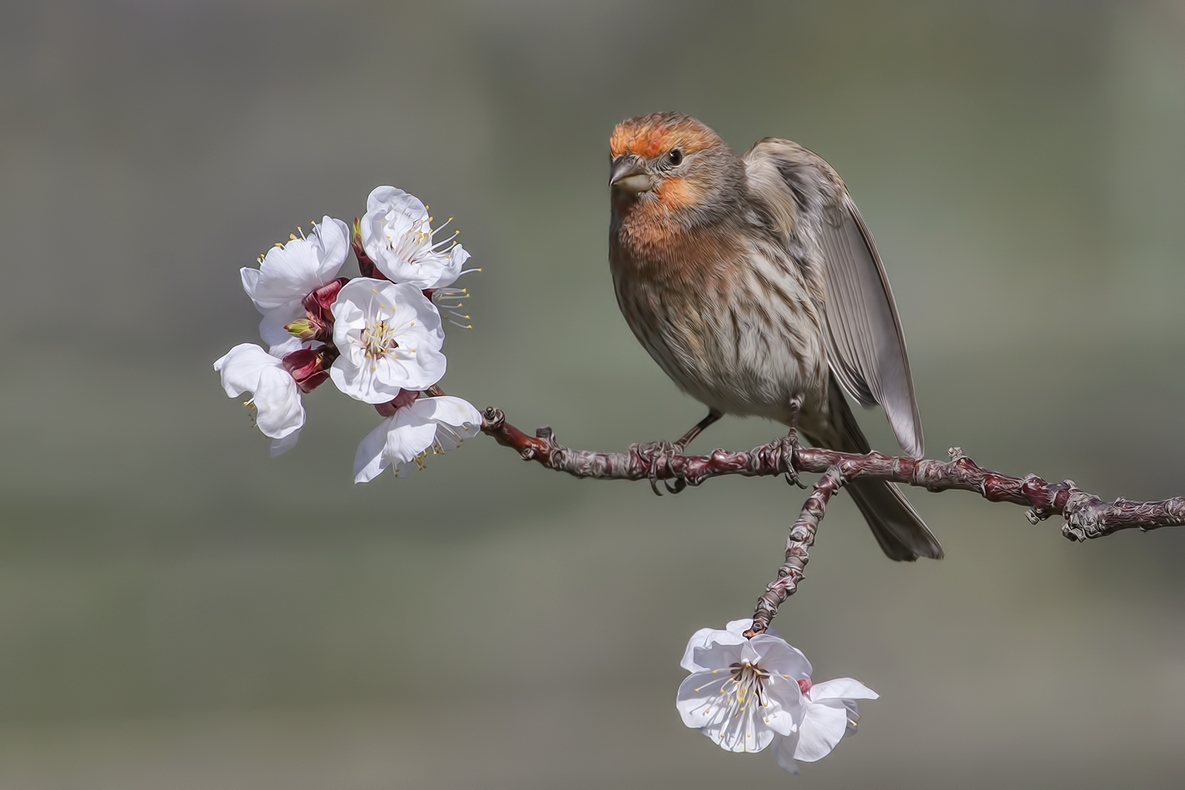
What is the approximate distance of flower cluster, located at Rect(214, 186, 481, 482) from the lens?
3.54 feet

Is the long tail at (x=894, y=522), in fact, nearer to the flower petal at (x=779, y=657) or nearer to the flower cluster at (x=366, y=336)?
the flower petal at (x=779, y=657)

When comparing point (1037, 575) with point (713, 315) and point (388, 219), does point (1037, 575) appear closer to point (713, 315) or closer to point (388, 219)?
point (713, 315)

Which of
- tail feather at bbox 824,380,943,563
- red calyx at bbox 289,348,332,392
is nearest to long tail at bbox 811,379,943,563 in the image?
tail feather at bbox 824,380,943,563

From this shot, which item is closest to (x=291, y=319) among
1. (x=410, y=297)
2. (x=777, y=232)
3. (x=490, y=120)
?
(x=410, y=297)

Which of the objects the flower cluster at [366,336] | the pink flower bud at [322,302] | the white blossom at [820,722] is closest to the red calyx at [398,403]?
the flower cluster at [366,336]

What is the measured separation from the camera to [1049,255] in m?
6.54

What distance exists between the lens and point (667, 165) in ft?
6.31

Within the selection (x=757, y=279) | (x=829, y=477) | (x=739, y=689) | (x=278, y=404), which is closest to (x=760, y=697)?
(x=739, y=689)

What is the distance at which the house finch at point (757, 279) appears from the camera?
1.91 m

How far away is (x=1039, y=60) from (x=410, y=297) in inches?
233

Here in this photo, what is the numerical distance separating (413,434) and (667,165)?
0.99 meters

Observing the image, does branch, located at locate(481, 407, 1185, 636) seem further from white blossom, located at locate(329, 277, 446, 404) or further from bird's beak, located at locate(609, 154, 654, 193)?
bird's beak, located at locate(609, 154, 654, 193)

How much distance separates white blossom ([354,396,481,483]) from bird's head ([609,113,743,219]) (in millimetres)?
852

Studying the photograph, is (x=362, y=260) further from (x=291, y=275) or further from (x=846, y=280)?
(x=846, y=280)
